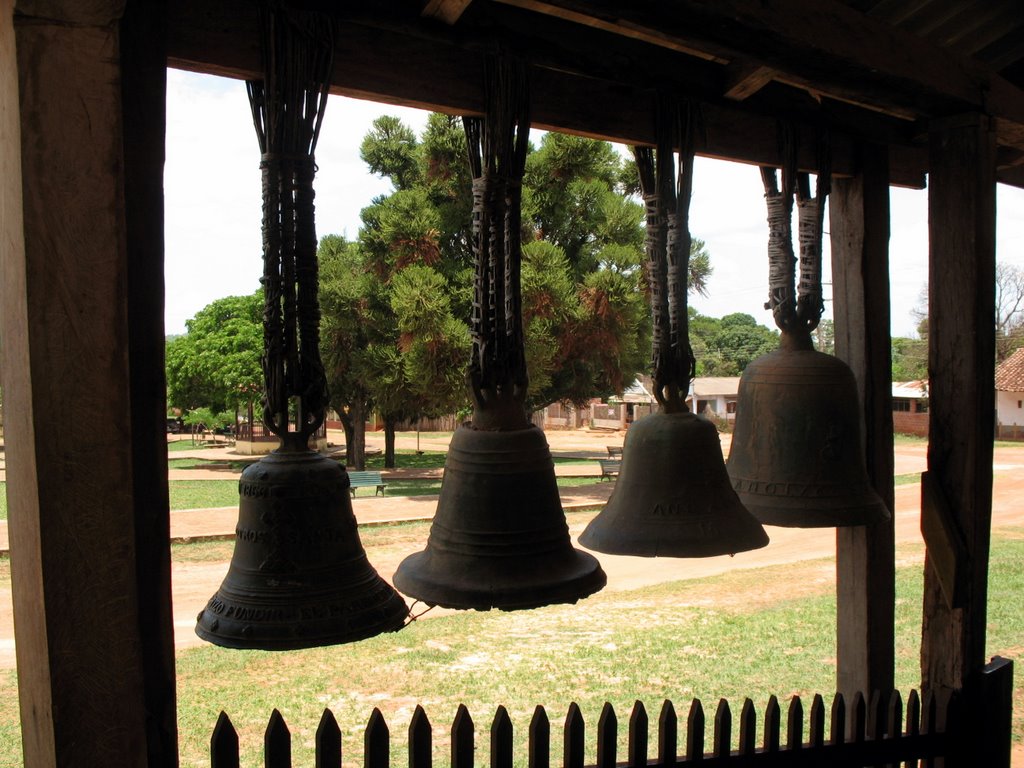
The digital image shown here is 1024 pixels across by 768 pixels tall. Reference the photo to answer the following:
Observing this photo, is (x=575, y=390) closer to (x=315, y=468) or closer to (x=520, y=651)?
(x=520, y=651)

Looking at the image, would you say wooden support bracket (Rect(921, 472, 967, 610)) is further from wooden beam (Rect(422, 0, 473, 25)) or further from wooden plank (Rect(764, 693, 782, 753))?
wooden beam (Rect(422, 0, 473, 25))

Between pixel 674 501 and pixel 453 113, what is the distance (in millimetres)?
1236

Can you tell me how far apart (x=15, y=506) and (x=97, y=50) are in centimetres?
78

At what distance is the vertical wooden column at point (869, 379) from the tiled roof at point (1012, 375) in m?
35.0

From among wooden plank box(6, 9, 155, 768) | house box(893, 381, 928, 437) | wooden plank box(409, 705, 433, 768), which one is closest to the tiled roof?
house box(893, 381, 928, 437)

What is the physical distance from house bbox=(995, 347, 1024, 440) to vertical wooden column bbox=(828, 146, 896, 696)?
3469 centimetres

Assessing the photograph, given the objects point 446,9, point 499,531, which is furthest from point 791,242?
point 499,531

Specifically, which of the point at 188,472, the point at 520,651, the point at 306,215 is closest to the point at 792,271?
the point at 306,215

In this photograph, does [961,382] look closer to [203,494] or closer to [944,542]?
[944,542]

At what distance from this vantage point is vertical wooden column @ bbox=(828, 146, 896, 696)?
333 centimetres

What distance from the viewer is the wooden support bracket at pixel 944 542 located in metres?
2.94

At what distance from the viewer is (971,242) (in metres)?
2.92

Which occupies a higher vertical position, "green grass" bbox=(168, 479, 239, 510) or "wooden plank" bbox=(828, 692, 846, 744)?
"wooden plank" bbox=(828, 692, 846, 744)

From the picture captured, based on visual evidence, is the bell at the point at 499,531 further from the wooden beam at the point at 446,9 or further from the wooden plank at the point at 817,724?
the wooden plank at the point at 817,724
